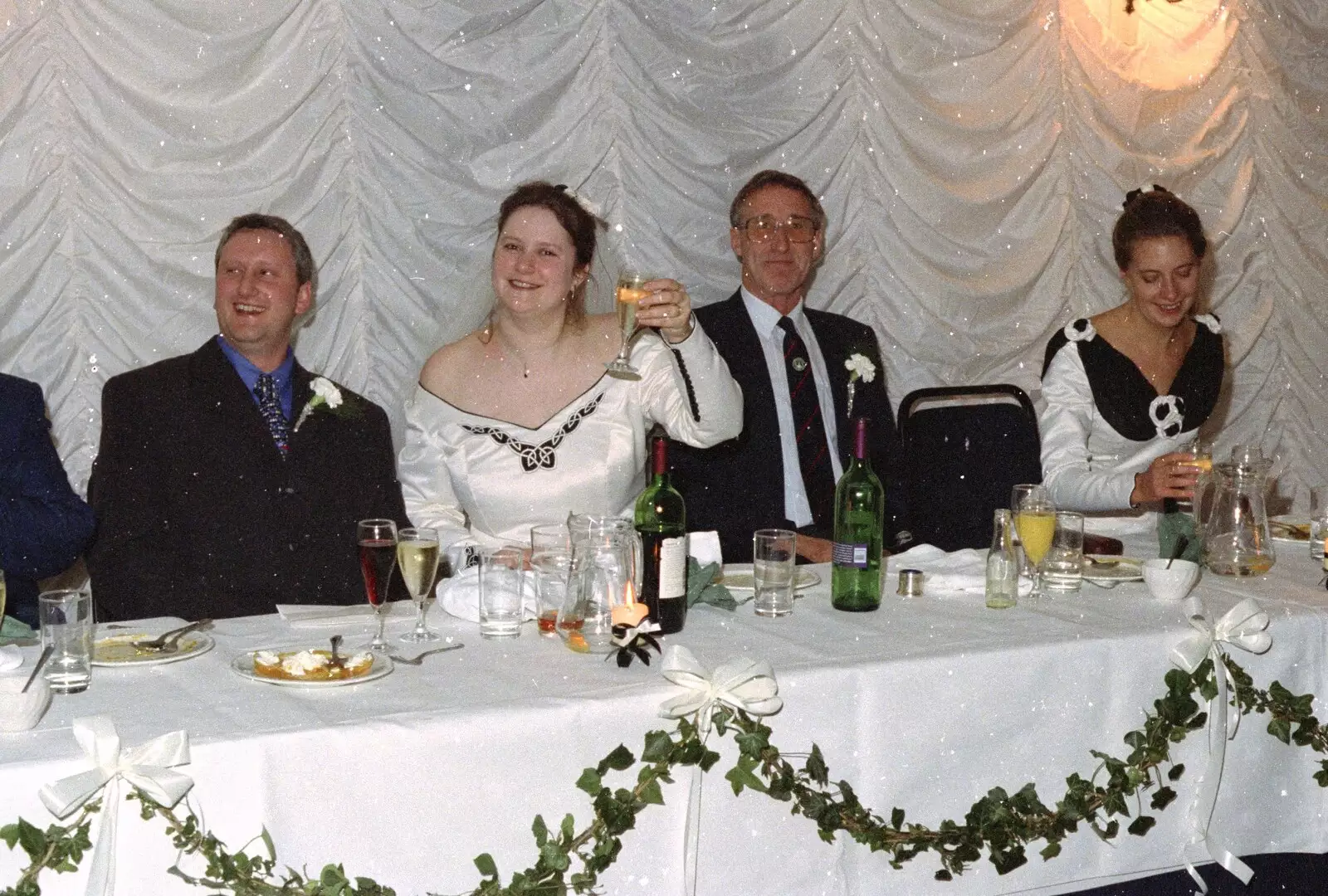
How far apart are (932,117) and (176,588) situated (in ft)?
9.66

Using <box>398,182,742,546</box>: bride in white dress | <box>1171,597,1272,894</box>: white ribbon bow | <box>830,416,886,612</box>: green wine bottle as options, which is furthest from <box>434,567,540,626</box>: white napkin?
<box>1171,597,1272,894</box>: white ribbon bow

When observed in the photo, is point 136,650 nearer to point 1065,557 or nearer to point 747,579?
point 747,579

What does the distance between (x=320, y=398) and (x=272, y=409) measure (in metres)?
0.11

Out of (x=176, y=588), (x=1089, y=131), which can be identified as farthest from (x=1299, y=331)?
(x=176, y=588)

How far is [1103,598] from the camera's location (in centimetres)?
228

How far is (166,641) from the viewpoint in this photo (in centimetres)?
190

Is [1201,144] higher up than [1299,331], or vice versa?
[1201,144]

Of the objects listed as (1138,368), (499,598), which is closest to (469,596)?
(499,598)

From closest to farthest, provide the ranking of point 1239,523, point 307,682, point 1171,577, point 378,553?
1. point 307,682
2. point 378,553
3. point 1171,577
4. point 1239,523

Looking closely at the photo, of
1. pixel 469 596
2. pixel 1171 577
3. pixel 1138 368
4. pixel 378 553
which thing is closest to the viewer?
pixel 378 553

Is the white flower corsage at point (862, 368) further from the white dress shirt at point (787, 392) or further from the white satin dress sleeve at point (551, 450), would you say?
the white satin dress sleeve at point (551, 450)

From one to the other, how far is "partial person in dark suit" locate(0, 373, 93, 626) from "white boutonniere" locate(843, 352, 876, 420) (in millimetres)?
1895

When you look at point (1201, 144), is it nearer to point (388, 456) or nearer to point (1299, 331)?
point (1299, 331)

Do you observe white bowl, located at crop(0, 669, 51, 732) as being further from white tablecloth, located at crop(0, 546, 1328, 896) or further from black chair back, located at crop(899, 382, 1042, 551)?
black chair back, located at crop(899, 382, 1042, 551)
